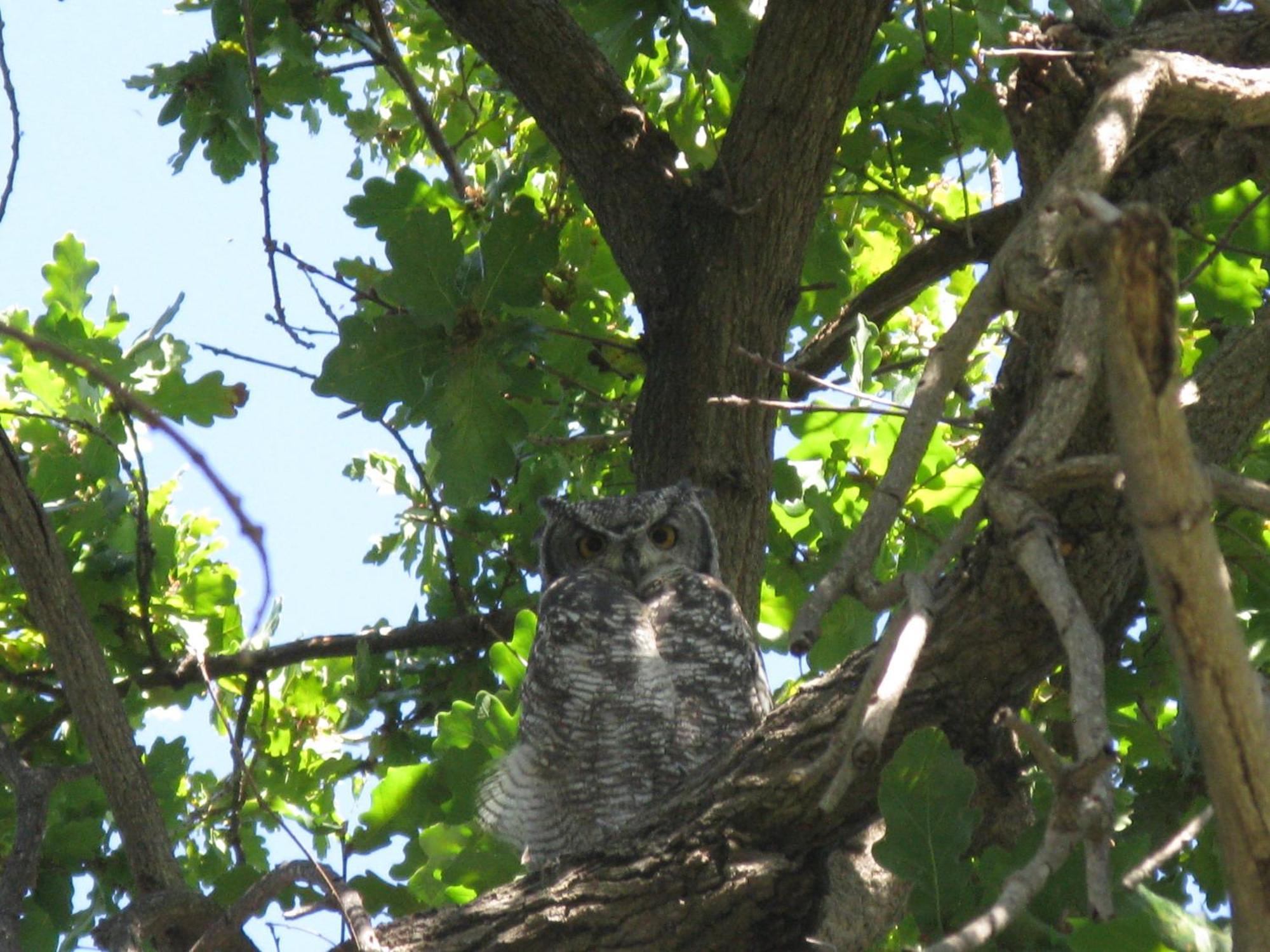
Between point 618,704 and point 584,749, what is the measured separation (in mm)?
137

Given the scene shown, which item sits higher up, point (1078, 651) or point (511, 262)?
point (511, 262)

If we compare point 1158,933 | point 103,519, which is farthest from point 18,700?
point 1158,933

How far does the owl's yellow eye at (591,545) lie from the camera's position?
12.4 ft

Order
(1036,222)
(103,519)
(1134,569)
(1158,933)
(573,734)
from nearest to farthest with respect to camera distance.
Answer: (1158,933)
(1036,222)
(1134,569)
(573,734)
(103,519)

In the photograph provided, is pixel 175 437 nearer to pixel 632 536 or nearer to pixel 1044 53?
pixel 1044 53

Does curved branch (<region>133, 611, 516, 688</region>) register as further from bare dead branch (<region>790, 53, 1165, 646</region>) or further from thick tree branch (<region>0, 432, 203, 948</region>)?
bare dead branch (<region>790, 53, 1165, 646</region>)

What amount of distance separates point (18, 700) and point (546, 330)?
1.88m

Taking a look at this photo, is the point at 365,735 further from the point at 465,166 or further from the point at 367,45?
the point at 465,166

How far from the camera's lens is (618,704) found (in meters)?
3.22

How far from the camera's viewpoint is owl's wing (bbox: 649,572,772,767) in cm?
323

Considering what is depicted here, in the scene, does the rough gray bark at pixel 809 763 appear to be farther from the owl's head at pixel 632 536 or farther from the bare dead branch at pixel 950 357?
the owl's head at pixel 632 536

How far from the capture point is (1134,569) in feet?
6.71

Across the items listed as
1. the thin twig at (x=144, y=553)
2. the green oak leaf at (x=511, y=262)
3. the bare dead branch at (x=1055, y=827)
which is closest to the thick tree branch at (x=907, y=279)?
the green oak leaf at (x=511, y=262)

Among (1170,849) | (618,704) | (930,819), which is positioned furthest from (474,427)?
(1170,849)
